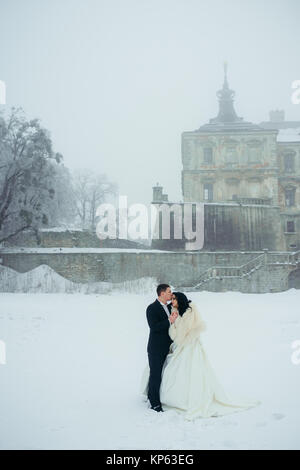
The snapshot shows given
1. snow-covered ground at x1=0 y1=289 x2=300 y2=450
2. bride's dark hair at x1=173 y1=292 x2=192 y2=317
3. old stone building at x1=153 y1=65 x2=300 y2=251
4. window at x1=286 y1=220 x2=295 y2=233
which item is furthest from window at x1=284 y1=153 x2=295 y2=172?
bride's dark hair at x1=173 y1=292 x2=192 y2=317

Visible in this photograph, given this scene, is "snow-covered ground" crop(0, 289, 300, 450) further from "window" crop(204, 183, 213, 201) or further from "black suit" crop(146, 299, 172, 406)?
"window" crop(204, 183, 213, 201)

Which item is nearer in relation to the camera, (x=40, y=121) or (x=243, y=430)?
(x=243, y=430)

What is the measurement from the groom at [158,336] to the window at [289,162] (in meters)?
36.5

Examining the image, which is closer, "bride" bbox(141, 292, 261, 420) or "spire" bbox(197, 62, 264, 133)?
"bride" bbox(141, 292, 261, 420)

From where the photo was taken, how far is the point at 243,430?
4855mm

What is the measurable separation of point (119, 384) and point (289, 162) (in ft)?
120

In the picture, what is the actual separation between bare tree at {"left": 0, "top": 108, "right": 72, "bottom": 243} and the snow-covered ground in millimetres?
10284

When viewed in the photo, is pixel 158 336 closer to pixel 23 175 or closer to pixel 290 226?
pixel 23 175

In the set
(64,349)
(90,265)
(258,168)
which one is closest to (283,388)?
(64,349)

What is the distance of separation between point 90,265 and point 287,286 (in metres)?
13.3

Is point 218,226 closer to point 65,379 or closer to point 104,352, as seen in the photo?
point 104,352

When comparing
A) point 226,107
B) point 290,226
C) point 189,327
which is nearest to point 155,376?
point 189,327

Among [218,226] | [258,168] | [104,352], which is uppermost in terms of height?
[258,168]

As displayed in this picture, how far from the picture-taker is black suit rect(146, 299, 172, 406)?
5707mm
